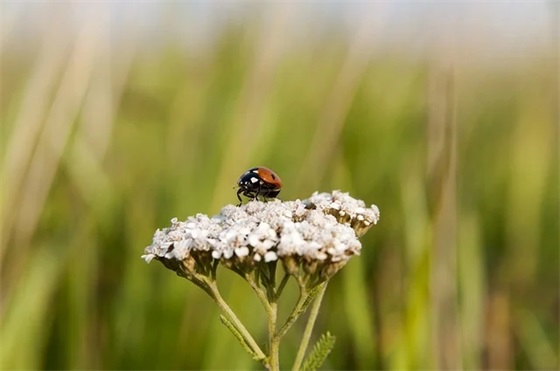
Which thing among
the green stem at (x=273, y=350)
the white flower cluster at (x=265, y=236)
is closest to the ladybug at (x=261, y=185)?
the white flower cluster at (x=265, y=236)

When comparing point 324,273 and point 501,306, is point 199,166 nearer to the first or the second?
point 501,306

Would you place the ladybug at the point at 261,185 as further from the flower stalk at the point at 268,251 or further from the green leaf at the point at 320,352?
the green leaf at the point at 320,352

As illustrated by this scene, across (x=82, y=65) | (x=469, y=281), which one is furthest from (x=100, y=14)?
(x=469, y=281)

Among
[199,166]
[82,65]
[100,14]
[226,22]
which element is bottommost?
[199,166]

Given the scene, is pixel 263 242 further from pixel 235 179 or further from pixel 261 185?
pixel 235 179

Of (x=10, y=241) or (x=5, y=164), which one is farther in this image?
(x=10, y=241)

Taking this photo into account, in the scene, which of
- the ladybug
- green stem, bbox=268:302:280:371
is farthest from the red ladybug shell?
green stem, bbox=268:302:280:371

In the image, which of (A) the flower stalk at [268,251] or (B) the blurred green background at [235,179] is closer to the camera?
(A) the flower stalk at [268,251]
